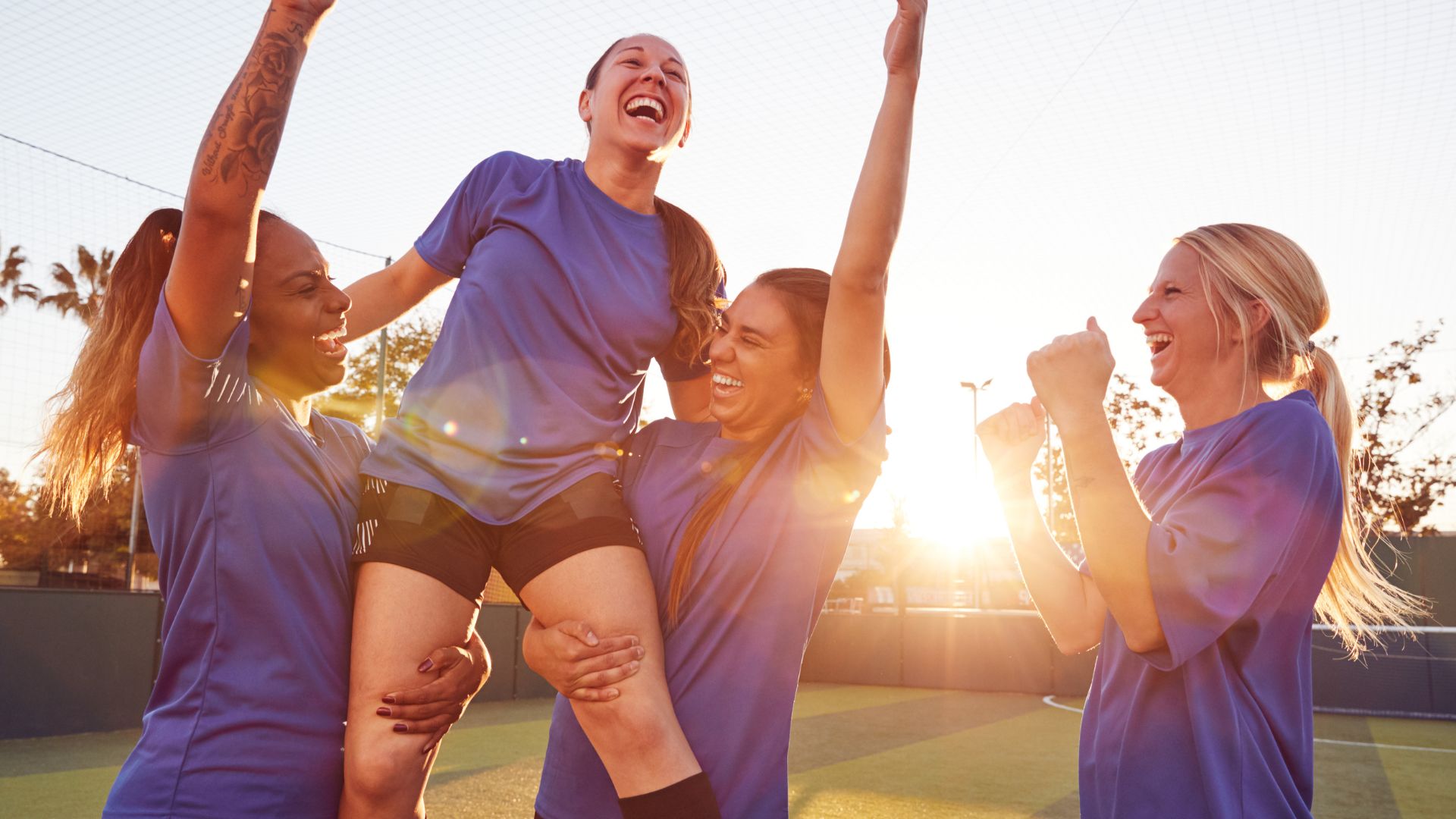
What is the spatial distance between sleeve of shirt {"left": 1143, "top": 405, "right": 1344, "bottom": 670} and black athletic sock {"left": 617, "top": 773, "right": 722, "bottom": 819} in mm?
851

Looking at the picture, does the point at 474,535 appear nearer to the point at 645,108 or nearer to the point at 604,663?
the point at 604,663

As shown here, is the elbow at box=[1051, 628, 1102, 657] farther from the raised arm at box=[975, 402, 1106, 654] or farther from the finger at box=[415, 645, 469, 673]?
the finger at box=[415, 645, 469, 673]

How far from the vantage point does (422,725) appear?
1.89m

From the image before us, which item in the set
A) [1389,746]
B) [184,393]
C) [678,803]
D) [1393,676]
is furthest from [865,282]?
[1393,676]

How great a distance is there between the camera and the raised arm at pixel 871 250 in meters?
1.96

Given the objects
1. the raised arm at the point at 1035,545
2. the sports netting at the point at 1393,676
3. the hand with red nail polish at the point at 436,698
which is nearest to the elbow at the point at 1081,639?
the raised arm at the point at 1035,545

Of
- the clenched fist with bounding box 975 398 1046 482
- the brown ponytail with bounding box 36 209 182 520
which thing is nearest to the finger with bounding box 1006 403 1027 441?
the clenched fist with bounding box 975 398 1046 482

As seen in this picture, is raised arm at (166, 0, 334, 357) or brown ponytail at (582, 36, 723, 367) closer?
raised arm at (166, 0, 334, 357)

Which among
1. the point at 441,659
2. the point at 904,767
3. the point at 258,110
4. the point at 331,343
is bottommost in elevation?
the point at 904,767

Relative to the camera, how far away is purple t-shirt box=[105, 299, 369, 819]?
1.75 m

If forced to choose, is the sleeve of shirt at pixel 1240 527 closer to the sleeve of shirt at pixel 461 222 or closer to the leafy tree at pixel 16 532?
the sleeve of shirt at pixel 461 222

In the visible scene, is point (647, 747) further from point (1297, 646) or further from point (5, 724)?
point (5, 724)

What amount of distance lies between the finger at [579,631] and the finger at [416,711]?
254 mm

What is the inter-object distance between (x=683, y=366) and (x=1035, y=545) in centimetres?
94
